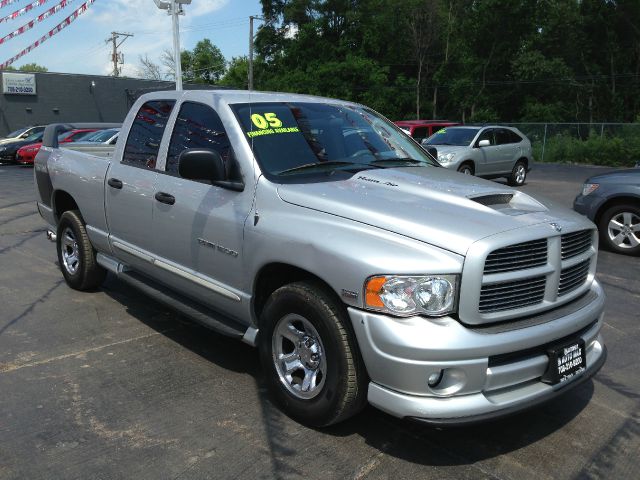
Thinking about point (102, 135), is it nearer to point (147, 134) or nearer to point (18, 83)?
point (147, 134)

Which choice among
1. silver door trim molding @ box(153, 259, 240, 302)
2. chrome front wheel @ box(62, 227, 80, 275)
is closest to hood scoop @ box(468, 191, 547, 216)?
silver door trim molding @ box(153, 259, 240, 302)

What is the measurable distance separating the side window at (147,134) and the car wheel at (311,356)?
193 cm

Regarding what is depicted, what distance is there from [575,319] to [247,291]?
190cm

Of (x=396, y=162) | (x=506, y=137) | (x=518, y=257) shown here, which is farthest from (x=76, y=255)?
(x=506, y=137)

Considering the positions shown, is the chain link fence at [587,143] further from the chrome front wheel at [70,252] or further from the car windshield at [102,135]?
the chrome front wheel at [70,252]

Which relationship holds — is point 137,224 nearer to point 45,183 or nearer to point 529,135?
point 45,183

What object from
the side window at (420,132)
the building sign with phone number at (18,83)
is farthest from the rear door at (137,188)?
the building sign with phone number at (18,83)

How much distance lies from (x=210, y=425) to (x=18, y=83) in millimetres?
38101

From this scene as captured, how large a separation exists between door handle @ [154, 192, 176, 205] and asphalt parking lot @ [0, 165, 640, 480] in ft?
3.73

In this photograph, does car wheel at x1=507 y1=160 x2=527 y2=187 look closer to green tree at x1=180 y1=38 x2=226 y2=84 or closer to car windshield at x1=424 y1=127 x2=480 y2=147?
car windshield at x1=424 y1=127 x2=480 y2=147

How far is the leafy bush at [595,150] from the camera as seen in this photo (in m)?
26.3

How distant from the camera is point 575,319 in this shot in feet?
10.7

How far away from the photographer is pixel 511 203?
142 inches

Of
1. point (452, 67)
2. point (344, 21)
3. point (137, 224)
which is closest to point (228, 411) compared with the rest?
point (137, 224)
